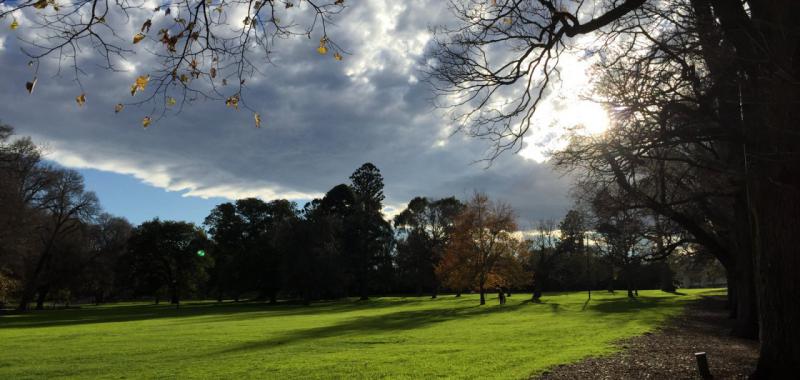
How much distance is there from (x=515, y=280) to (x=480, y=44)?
4355 centimetres

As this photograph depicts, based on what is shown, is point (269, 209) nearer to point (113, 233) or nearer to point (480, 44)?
point (113, 233)

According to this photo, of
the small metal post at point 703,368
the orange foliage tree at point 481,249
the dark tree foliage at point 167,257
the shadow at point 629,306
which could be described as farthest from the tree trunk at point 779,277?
the dark tree foliage at point 167,257

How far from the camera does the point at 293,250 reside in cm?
6675

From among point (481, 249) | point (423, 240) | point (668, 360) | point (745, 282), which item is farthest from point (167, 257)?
point (668, 360)

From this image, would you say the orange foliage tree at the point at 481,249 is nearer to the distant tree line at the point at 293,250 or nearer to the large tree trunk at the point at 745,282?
the distant tree line at the point at 293,250

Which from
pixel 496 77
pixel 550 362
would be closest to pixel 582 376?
pixel 550 362

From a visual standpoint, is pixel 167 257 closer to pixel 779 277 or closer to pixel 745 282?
pixel 745 282

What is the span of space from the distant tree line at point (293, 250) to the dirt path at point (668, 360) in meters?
10.8

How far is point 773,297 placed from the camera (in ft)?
29.4

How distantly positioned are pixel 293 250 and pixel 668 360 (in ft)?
189

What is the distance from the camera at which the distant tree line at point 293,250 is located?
1884 inches

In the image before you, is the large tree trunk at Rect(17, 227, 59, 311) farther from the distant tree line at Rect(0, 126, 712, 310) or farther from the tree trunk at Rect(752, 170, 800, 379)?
the tree trunk at Rect(752, 170, 800, 379)

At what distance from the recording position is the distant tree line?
47.8 meters

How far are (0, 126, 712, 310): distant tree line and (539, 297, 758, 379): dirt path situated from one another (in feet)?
35.3
